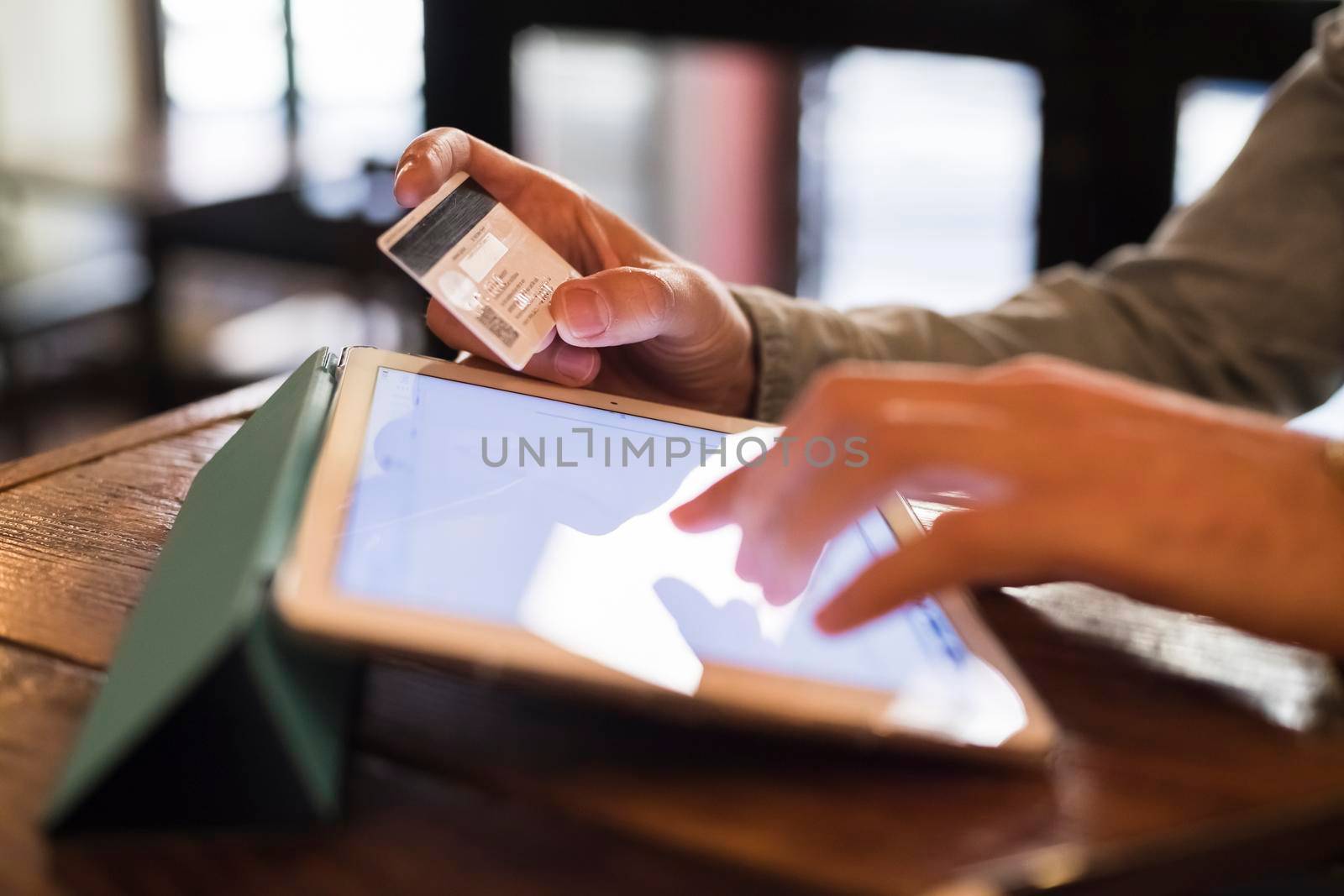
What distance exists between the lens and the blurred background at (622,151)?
123cm

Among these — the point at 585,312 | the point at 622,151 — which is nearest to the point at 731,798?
the point at 585,312

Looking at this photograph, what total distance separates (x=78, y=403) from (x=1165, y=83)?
2.07 meters

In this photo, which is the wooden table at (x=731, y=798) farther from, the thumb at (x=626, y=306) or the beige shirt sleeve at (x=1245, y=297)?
the beige shirt sleeve at (x=1245, y=297)

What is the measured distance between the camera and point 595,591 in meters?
0.35

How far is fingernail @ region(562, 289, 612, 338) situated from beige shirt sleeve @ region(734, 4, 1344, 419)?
0.24 meters

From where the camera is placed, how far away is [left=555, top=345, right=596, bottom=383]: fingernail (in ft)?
1.67

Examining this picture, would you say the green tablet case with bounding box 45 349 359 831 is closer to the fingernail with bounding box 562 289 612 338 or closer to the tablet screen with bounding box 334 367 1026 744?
the tablet screen with bounding box 334 367 1026 744

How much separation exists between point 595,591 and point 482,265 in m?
0.17

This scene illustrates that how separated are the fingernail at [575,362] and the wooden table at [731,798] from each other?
18cm

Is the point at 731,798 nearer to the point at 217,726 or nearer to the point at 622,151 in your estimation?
the point at 217,726

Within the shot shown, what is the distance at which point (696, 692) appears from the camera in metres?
0.31

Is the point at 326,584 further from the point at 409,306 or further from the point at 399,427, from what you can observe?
the point at 409,306


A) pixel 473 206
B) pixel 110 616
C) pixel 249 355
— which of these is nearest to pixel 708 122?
pixel 249 355

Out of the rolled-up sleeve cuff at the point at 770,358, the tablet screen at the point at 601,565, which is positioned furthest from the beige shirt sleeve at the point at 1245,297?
the tablet screen at the point at 601,565
